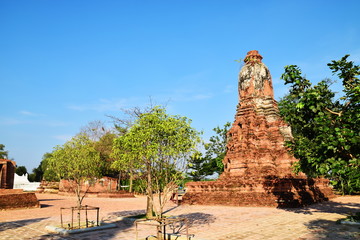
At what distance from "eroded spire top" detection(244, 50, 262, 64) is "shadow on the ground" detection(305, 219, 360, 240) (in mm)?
18207

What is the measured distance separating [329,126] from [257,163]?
11214 mm

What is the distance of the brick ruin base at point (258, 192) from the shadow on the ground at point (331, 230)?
243 inches

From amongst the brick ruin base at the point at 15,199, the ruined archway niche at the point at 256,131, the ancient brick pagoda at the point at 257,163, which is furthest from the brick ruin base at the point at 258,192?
the brick ruin base at the point at 15,199

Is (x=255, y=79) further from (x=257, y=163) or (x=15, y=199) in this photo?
(x=15, y=199)

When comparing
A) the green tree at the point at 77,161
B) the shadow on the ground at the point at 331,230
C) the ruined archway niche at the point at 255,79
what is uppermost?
the ruined archway niche at the point at 255,79

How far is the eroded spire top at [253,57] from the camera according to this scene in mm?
27086

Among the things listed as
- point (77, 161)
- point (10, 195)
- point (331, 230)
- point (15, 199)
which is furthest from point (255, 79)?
point (10, 195)

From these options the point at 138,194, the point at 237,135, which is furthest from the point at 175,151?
the point at 138,194

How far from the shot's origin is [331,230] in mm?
10016

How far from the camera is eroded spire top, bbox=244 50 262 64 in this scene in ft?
88.9

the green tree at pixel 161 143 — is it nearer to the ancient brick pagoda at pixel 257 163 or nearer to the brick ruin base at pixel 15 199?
the ancient brick pagoda at pixel 257 163

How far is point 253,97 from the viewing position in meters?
25.4

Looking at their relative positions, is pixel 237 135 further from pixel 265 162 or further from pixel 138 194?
pixel 138 194

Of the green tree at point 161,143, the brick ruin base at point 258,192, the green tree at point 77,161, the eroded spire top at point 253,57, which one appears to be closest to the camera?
the green tree at point 161,143
